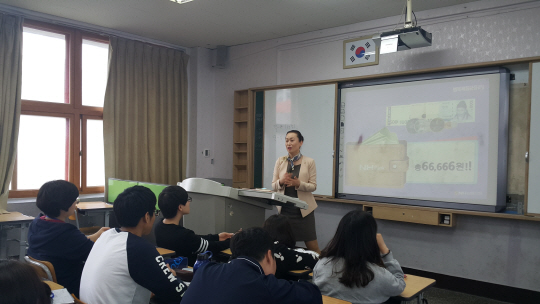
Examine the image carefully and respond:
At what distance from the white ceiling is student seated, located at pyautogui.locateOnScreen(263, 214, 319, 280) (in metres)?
2.78

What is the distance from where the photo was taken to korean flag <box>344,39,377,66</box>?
483 cm

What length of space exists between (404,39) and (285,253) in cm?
243

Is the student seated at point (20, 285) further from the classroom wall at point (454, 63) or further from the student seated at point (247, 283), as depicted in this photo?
the classroom wall at point (454, 63)

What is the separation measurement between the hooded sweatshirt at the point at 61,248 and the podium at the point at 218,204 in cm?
88

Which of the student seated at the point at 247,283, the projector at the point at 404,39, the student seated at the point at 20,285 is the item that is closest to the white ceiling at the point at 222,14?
the projector at the point at 404,39

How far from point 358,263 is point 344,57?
3592 mm

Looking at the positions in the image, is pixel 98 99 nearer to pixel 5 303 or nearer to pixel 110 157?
pixel 110 157

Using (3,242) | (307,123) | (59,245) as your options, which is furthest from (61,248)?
(307,123)

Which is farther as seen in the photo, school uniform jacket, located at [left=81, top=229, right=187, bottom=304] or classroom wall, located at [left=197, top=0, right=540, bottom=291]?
classroom wall, located at [left=197, top=0, right=540, bottom=291]

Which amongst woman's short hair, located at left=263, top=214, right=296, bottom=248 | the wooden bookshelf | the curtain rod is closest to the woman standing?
woman's short hair, located at left=263, top=214, right=296, bottom=248

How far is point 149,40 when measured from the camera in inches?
234

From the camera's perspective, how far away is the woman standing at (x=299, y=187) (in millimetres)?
3695

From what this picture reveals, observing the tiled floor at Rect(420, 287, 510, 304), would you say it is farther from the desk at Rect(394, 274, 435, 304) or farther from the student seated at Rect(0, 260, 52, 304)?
the student seated at Rect(0, 260, 52, 304)

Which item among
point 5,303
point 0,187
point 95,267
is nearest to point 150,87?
point 0,187
